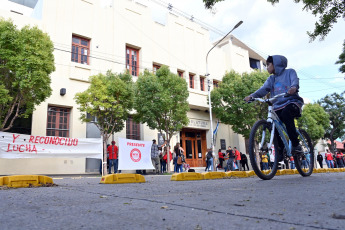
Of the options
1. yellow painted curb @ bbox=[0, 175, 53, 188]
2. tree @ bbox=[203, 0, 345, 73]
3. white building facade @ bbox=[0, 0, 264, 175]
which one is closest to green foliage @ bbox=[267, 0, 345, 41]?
tree @ bbox=[203, 0, 345, 73]

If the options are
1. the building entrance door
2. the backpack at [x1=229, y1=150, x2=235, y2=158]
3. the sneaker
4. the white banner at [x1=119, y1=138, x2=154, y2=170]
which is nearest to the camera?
the sneaker

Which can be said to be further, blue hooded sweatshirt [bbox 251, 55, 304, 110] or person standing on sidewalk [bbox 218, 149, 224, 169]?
person standing on sidewalk [bbox 218, 149, 224, 169]

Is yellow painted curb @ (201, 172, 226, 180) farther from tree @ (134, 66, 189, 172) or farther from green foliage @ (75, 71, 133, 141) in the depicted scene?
tree @ (134, 66, 189, 172)

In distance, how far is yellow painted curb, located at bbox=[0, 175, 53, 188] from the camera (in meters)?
4.85

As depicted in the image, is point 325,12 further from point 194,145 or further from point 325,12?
point 194,145

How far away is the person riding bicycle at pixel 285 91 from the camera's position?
470 centimetres

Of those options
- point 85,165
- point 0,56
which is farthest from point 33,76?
point 85,165

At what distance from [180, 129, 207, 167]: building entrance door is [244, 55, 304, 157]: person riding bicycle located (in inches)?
743

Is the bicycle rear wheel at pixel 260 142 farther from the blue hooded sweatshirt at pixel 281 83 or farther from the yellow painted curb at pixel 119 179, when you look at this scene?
the yellow painted curb at pixel 119 179

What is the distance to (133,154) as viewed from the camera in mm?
13992

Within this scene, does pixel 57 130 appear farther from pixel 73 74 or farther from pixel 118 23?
pixel 118 23

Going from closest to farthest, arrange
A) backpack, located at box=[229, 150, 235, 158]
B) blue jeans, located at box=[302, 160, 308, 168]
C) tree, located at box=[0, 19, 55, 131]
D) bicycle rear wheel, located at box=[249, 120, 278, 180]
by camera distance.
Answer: bicycle rear wheel, located at box=[249, 120, 278, 180], blue jeans, located at box=[302, 160, 308, 168], tree, located at box=[0, 19, 55, 131], backpack, located at box=[229, 150, 235, 158]

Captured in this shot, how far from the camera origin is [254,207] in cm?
213

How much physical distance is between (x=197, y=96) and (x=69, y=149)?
13.5 metres
